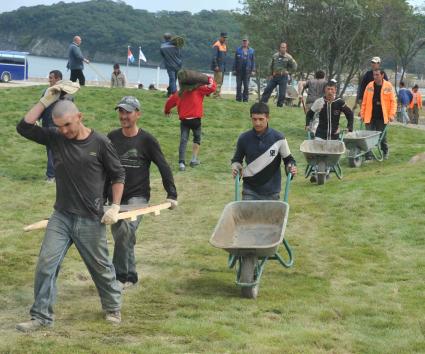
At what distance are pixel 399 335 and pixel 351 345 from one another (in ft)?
1.72

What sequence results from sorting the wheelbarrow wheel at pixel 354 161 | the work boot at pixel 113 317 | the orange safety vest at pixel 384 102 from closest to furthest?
the work boot at pixel 113 317, the orange safety vest at pixel 384 102, the wheelbarrow wheel at pixel 354 161

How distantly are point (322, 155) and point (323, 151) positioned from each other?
0.78 ft

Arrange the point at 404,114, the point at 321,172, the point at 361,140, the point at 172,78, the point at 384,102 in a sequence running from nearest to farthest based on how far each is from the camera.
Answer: the point at 321,172
the point at 361,140
the point at 384,102
the point at 172,78
the point at 404,114

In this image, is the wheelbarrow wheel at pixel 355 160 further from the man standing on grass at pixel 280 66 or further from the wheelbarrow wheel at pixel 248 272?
the wheelbarrow wheel at pixel 248 272

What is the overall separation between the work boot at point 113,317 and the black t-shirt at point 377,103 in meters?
10.2

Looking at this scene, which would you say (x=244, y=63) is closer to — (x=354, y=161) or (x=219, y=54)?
(x=219, y=54)

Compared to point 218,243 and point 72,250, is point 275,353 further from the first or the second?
point 72,250

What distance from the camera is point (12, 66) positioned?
44156 millimetres

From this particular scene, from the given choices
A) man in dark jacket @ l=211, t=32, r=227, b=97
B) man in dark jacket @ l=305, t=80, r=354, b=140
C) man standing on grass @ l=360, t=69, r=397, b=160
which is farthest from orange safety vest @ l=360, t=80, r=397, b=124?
man in dark jacket @ l=211, t=32, r=227, b=97

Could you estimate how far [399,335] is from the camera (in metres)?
6.48

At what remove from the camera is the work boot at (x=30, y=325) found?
243 inches

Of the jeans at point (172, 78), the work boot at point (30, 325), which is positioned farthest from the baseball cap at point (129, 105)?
the jeans at point (172, 78)

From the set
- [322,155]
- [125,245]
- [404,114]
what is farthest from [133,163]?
[404,114]

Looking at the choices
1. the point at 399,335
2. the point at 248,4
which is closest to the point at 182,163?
the point at 399,335
